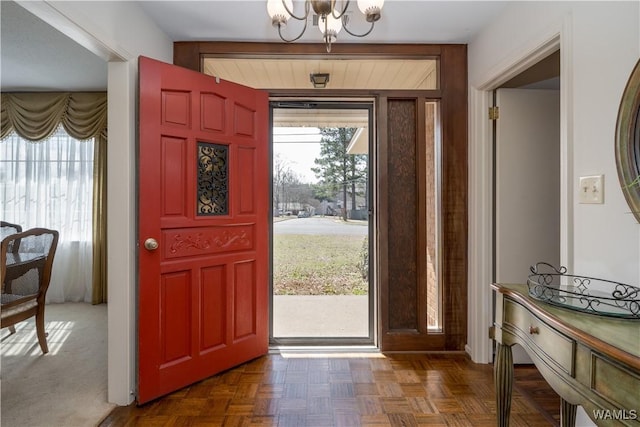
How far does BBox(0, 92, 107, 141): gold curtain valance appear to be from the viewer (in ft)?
12.3

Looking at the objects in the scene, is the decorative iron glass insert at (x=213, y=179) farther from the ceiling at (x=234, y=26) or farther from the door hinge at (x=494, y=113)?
the door hinge at (x=494, y=113)

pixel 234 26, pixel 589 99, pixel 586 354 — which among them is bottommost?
pixel 586 354

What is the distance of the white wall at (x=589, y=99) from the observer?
1.25m

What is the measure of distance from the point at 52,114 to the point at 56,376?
306 centimetres

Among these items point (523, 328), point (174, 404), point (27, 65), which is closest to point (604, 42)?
point (523, 328)

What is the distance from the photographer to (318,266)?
9.20ft

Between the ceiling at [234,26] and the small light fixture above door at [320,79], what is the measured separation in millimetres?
58

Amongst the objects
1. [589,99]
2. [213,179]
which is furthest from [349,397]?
[589,99]

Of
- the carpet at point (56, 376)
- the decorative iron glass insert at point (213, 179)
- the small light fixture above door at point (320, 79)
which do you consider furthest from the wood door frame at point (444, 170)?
the carpet at point (56, 376)

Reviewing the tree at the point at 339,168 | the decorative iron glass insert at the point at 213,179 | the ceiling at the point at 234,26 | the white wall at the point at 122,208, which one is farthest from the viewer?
the tree at the point at 339,168

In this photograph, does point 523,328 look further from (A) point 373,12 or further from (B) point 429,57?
(B) point 429,57

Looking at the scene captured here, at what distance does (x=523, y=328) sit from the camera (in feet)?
4.07

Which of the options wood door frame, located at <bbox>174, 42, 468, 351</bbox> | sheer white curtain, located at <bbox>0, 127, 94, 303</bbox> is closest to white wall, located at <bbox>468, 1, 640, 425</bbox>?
wood door frame, located at <bbox>174, 42, 468, 351</bbox>

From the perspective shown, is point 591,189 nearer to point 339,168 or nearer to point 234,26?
point 339,168
